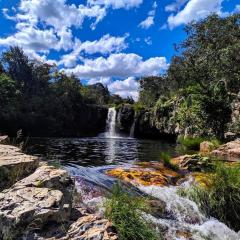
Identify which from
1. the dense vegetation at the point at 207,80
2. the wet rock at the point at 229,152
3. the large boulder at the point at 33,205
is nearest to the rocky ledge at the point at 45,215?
the large boulder at the point at 33,205

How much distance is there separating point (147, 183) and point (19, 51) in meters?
51.4

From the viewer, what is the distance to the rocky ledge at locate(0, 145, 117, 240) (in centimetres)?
437

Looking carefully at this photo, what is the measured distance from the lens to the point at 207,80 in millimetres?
32312

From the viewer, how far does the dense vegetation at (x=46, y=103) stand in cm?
5016

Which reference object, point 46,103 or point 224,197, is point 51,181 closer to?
point 224,197

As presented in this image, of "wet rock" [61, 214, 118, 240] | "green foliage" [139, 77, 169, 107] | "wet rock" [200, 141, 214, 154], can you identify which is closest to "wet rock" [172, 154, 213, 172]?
"wet rock" [200, 141, 214, 154]

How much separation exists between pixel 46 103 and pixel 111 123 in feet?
34.6

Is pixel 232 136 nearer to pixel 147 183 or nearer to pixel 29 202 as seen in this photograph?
pixel 147 183

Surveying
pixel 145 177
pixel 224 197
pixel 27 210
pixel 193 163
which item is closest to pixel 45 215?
pixel 27 210

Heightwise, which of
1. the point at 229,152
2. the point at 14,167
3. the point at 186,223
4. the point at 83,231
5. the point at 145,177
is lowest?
the point at 186,223

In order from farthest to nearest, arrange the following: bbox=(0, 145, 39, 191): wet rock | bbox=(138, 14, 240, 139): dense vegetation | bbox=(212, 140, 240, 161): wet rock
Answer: bbox=(138, 14, 240, 139): dense vegetation
bbox=(212, 140, 240, 161): wet rock
bbox=(0, 145, 39, 191): wet rock

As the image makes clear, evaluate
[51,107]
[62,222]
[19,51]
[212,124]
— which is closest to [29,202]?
[62,222]

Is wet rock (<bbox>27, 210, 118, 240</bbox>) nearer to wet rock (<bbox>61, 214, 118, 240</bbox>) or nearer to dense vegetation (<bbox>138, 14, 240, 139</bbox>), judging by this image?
wet rock (<bbox>61, 214, 118, 240</bbox>)

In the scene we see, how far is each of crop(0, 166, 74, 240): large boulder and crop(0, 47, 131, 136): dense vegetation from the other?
42.5 m
